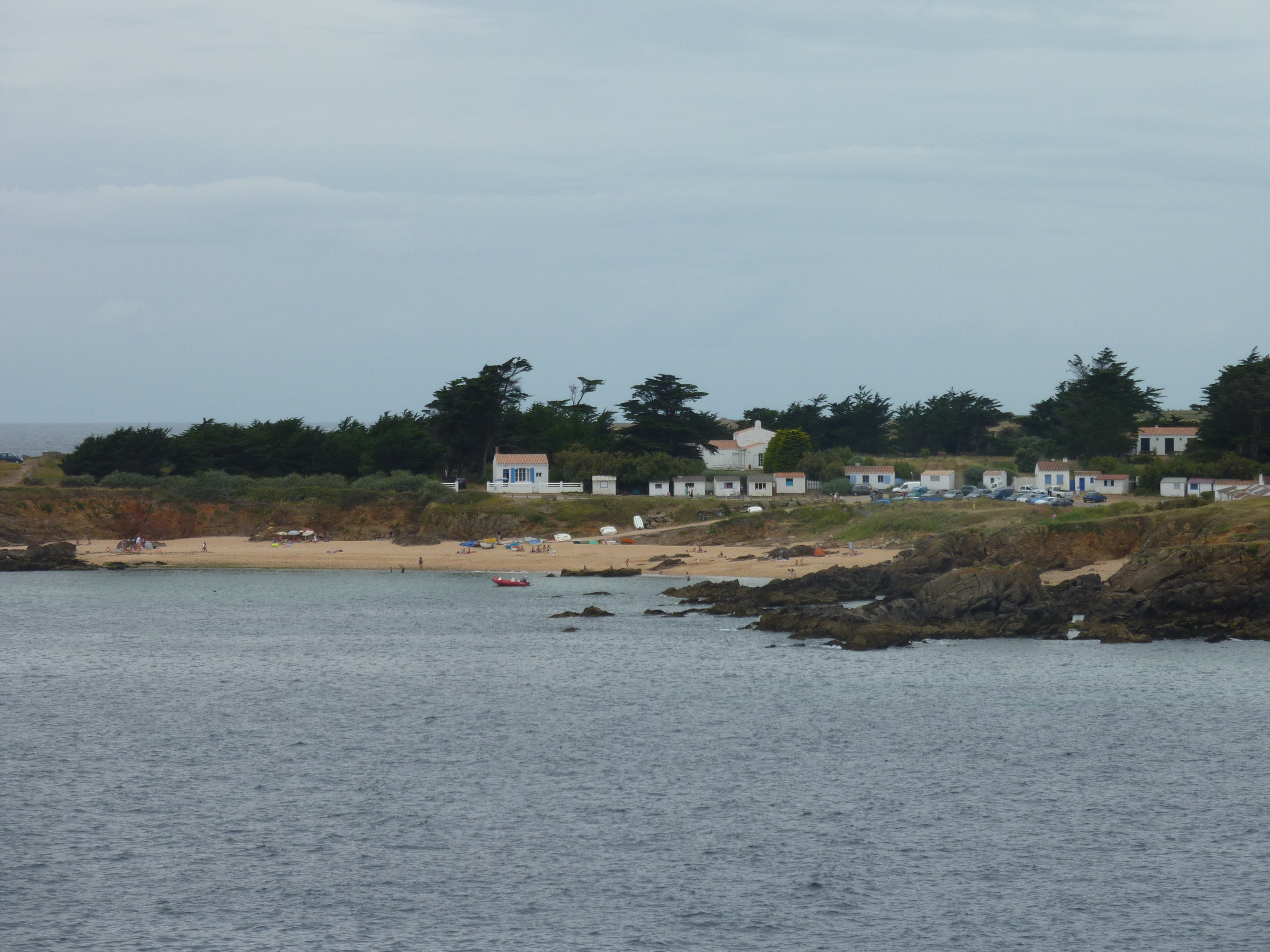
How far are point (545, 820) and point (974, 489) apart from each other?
241 ft

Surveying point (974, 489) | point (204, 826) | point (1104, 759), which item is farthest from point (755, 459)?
point (204, 826)

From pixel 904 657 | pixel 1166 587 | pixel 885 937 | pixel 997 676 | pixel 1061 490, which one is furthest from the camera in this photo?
pixel 1061 490

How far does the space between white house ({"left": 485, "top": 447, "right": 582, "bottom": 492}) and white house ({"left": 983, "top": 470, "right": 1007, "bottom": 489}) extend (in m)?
35.4

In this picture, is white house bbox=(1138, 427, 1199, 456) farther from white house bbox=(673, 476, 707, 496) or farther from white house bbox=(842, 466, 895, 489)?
white house bbox=(673, 476, 707, 496)

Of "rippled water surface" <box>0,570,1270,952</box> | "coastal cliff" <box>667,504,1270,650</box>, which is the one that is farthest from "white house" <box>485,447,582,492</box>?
"rippled water surface" <box>0,570,1270,952</box>

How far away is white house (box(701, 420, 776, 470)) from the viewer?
4815 inches

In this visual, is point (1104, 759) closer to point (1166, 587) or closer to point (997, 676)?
point (997, 676)

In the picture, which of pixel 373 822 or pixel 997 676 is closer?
pixel 373 822

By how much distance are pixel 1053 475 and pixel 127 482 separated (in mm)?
74899

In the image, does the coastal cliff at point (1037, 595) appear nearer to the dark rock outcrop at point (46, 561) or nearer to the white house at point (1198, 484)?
the white house at point (1198, 484)

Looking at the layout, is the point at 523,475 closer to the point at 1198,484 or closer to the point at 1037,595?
the point at 1198,484

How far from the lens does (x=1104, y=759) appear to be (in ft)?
117

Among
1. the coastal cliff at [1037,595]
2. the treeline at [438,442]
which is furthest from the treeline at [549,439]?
the coastal cliff at [1037,595]

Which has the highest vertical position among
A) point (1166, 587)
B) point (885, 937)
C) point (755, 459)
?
point (755, 459)
